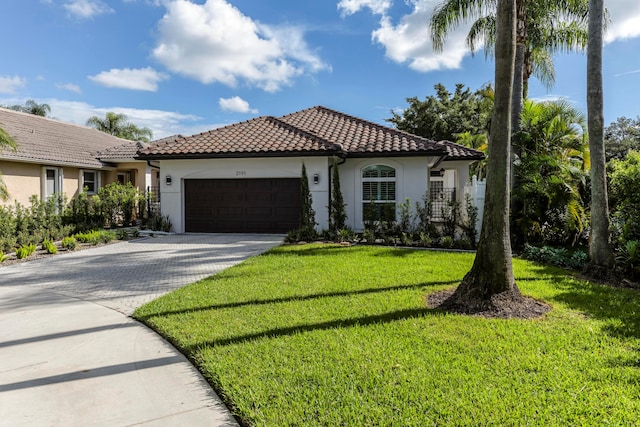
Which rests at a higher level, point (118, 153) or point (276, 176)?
point (118, 153)

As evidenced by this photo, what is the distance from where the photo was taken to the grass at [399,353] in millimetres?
3092

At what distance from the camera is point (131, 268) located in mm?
9328

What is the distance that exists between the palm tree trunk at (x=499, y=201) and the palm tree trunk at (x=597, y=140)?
134 inches

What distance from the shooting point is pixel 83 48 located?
615 inches

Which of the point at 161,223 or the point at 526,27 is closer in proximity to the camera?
the point at 526,27

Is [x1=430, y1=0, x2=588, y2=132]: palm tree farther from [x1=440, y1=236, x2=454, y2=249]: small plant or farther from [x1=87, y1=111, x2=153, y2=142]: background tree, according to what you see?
[x1=87, y1=111, x2=153, y2=142]: background tree

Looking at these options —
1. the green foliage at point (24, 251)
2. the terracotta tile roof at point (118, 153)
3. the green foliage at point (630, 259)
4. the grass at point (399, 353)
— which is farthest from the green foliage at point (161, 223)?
the green foliage at point (630, 259)

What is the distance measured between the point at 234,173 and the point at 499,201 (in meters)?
11.7

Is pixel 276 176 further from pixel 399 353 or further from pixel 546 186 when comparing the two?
pixel 399 353

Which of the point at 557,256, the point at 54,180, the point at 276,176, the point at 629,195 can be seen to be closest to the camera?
the point at 629,195

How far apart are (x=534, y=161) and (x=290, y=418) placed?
12009 millimetres

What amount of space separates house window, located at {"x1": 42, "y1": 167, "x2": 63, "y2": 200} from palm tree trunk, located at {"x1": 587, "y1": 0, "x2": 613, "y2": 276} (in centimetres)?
2072

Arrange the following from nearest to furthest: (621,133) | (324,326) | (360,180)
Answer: (324,326) → (360,180) → (621,133)

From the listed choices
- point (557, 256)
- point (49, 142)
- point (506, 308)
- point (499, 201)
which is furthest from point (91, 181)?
point (557, 256)
